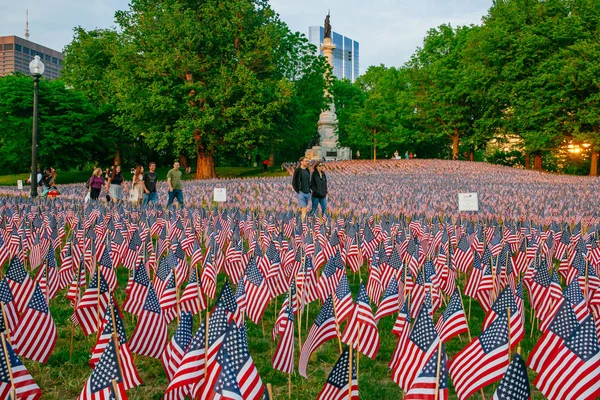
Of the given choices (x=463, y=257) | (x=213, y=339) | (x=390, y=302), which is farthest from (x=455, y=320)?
(x=463, y=257)

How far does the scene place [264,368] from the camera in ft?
19.3

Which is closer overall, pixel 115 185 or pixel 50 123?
pixel 115 185

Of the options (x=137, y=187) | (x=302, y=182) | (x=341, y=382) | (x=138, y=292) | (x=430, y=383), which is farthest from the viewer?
(x=137, y=187)

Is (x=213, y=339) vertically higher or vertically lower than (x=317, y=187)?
lower

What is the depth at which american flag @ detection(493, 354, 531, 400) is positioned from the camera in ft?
10.4

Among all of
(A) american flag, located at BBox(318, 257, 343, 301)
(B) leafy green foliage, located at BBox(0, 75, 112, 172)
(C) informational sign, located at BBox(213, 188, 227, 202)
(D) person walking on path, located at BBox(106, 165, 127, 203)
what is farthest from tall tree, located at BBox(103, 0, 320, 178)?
(A) american flag, located at BBox(318, 257, 343, 301)

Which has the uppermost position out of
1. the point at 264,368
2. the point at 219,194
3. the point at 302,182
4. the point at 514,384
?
the point at 302,182

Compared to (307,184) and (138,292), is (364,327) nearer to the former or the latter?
(138,292)

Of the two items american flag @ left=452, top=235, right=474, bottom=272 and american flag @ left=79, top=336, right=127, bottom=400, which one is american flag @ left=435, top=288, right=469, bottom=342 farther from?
american flag @ left=452, top=235, right=474, bottom=272

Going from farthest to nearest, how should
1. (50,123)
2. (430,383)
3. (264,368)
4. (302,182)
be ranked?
(50,123) → (302,182) → (264,368) → (430,383)

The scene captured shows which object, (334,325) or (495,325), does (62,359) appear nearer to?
(334,325)

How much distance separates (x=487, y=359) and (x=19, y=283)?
16.9ft

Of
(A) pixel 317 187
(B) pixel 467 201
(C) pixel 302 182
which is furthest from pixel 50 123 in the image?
(B) pixel 467 201

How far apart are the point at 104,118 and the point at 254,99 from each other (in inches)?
692
